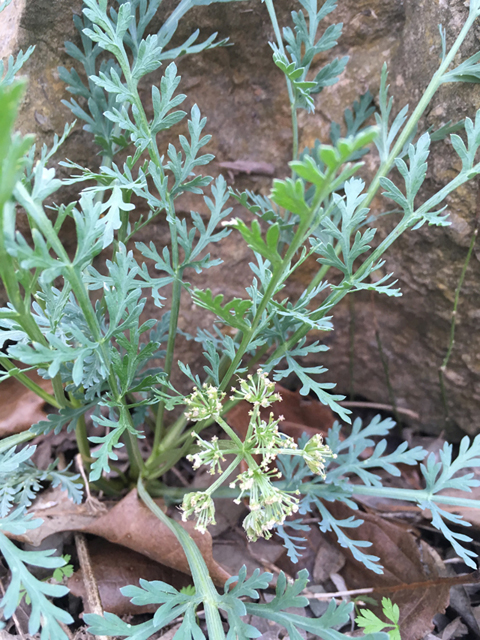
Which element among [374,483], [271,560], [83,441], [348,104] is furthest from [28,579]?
[348,104]

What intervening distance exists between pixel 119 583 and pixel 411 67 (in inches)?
70.3

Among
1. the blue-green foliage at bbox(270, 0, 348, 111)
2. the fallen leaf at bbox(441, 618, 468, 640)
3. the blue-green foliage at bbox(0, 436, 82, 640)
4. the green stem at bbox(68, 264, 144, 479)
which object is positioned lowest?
the fallen leaf at bbox(441, 618, 468, 640)

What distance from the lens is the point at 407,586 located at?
143 centimetres

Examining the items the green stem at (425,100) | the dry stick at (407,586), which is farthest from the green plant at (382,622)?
the green stem at (425,100)

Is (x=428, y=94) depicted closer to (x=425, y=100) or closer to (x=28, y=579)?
(x=425, y=100)

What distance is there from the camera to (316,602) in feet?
4.74

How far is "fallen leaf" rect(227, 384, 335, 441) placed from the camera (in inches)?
68.7

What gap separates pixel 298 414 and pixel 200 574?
2.73ft

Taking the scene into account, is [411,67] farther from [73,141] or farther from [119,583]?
[119,583]

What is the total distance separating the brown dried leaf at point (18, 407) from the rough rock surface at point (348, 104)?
1.79 ft

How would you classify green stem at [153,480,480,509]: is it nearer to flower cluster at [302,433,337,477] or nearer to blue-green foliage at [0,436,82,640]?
flower cluster at [302,433,337,477]

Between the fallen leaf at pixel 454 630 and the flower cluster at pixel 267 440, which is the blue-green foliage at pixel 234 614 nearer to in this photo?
the flower cluster at pixel 267 440

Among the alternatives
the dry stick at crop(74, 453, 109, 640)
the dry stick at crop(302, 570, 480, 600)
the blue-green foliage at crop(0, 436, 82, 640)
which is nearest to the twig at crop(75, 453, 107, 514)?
the dry stick at crop(74, 453, 109, 640)

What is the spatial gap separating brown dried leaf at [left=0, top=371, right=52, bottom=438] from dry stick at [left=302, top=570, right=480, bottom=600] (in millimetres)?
1019
